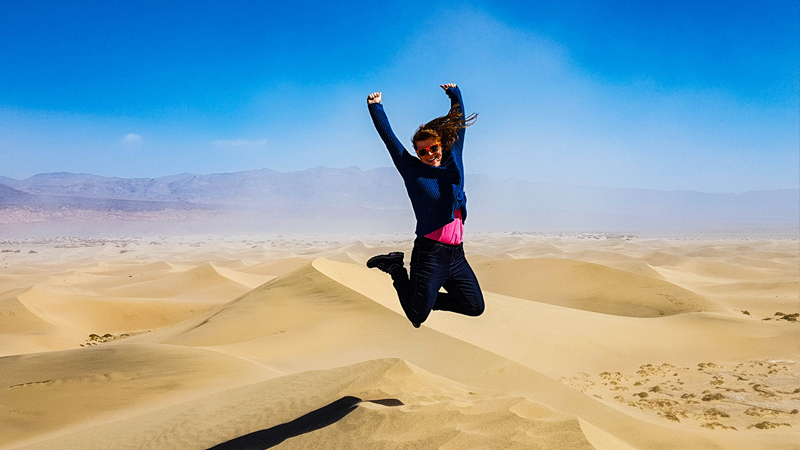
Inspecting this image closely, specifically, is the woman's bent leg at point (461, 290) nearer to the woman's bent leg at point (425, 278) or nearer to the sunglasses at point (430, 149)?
the woman's bent leg at point (425, 278)

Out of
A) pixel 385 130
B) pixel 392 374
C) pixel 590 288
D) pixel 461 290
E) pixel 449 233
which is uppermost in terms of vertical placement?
pixel 385 130

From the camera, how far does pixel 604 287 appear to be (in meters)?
15.0

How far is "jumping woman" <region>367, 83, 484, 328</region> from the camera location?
346 centimetres

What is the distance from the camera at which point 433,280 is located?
3.53 metres

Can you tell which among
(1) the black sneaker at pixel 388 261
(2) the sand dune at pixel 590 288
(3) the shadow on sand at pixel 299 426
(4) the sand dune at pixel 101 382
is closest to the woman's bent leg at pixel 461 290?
(1) the black sneaker at pixel 388 261

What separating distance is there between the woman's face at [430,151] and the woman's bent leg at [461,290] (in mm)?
625

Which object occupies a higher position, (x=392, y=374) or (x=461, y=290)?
(x=461, y=290)

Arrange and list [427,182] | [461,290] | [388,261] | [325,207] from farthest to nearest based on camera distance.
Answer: [325,207], [388,261], [461,290], [427,182]

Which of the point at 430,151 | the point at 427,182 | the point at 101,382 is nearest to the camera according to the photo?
the point at 427,182

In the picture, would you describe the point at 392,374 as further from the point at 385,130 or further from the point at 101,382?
the point at 101,382

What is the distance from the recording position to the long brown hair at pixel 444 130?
3.57 metres

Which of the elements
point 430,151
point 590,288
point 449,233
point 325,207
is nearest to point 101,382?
point 449,233

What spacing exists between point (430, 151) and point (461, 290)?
99 cm

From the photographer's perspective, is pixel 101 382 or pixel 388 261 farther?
pixel 101 382
